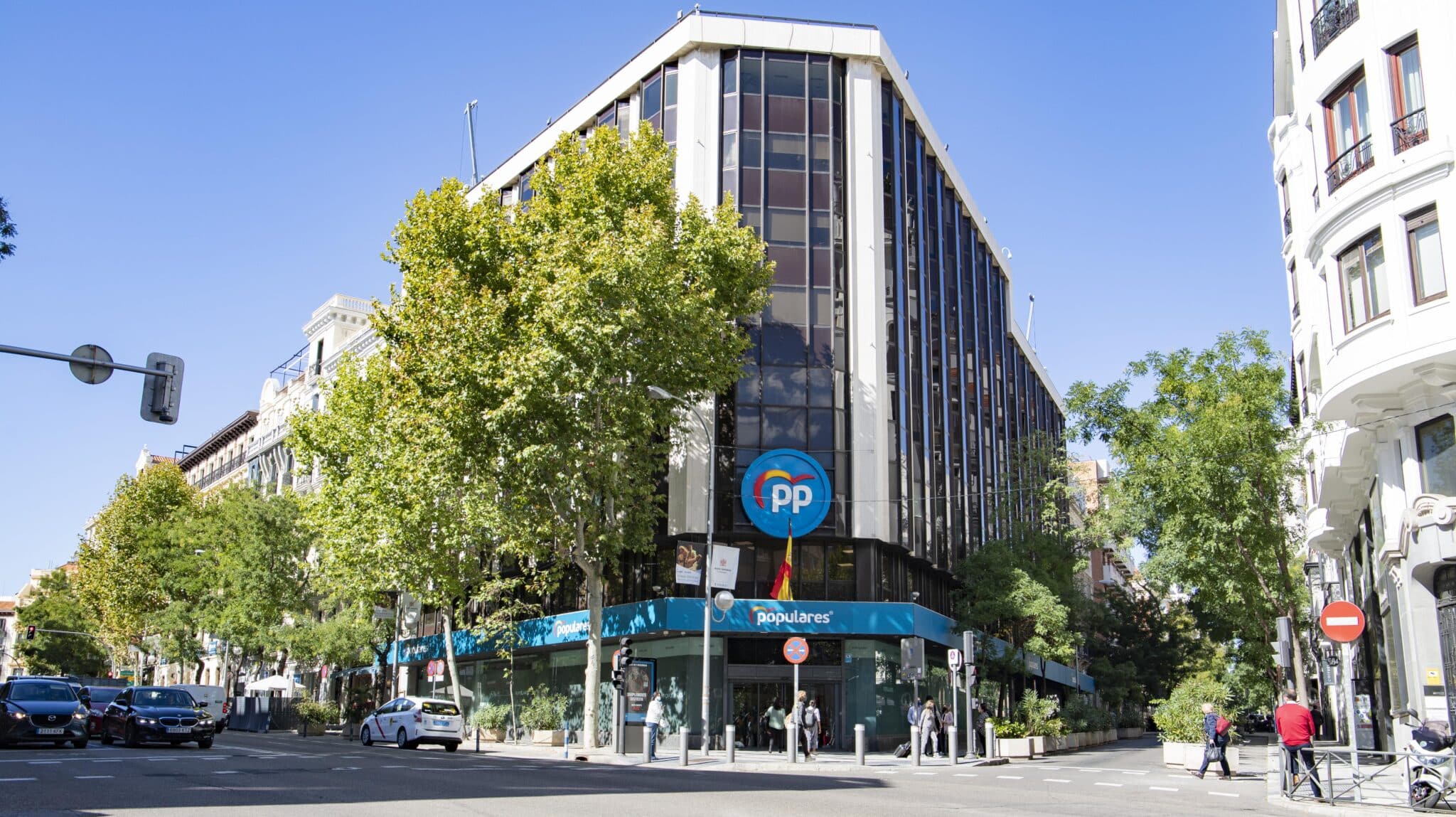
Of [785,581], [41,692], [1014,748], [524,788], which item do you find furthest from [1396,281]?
[41,692]

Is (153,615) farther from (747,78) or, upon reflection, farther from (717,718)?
(747,78)

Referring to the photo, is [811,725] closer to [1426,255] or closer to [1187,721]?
[1187,721]

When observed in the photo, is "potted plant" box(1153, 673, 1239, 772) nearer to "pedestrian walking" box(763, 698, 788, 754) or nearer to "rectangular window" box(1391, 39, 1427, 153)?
"pedestrian walking" box(763, 698, 788, 754)

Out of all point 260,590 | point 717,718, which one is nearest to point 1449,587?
point 717,718

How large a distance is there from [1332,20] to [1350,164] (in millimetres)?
3269

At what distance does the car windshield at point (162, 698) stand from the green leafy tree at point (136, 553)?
35.9m

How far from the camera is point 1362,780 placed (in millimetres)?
16203

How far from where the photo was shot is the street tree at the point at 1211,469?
29578mm

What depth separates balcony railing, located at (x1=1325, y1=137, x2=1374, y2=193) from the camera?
66.8 ft

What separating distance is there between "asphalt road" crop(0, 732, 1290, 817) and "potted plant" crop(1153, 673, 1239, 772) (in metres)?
1.99

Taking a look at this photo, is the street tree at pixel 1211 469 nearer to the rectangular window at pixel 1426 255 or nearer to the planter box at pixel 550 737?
the rectangular window at pixel 1426 255

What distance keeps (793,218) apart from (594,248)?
403 inches

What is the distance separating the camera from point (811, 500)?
36.8 meters

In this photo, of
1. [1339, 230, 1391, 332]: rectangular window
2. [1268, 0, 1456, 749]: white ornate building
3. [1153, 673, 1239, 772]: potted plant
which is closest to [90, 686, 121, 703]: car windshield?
[1153, 673, 1239, 772]: potted plant
